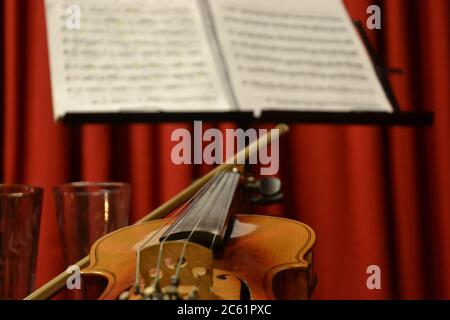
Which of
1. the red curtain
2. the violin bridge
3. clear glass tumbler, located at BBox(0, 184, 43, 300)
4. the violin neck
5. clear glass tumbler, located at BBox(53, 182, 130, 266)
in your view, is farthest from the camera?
the red curtain

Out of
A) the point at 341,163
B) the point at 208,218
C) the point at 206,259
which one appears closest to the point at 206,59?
the point at 208,218

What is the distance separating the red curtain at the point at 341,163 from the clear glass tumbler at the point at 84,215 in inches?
13.7

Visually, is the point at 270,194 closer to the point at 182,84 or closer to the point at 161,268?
the point at 182,84

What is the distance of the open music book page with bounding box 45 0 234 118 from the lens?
731 mm

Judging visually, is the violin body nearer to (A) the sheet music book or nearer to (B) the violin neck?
(B) the violin neck

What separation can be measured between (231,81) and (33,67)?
32.8 inches

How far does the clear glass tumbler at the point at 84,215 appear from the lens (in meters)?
1.04

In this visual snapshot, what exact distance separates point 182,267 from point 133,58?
353mm

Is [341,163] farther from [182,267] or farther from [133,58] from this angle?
[182,267]

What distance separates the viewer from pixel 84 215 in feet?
3.42

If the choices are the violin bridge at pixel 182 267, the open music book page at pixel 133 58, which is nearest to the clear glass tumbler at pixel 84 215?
the open music book page at pixel 133 58

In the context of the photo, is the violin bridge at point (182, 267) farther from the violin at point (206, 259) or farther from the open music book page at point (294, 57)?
the open music book page at point (294, 57)

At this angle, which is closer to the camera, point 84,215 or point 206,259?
point 206,259

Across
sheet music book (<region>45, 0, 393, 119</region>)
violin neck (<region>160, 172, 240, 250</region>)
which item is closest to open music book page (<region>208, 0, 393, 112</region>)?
sheet music book (<region>45, 0, 393, 119</region>)
